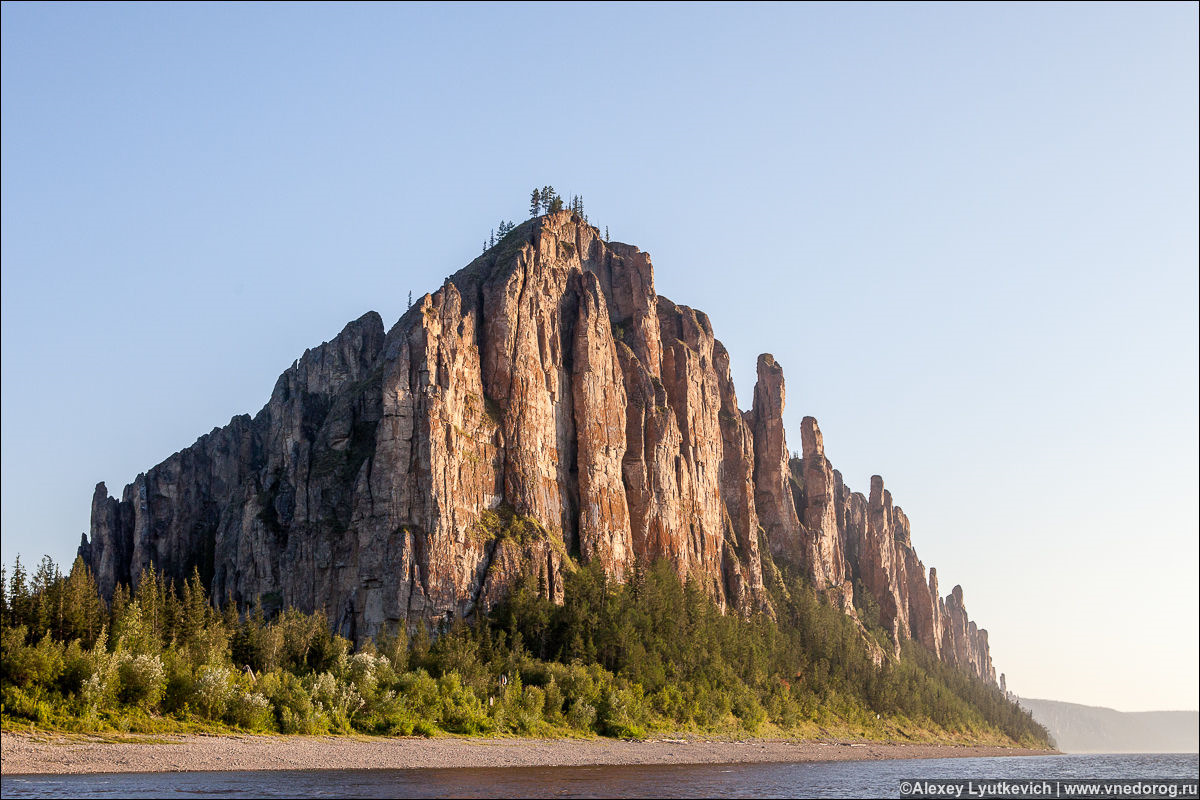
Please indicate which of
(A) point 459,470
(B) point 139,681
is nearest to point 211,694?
(B) point 139,681

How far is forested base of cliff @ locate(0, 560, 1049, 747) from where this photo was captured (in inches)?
3465

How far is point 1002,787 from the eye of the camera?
317 feet

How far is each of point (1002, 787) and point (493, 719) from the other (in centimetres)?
4884

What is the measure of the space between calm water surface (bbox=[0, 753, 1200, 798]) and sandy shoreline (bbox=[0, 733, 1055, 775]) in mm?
3035

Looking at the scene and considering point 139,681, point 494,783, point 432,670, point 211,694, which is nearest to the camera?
point 494,783

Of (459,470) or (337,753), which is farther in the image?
(459,470)

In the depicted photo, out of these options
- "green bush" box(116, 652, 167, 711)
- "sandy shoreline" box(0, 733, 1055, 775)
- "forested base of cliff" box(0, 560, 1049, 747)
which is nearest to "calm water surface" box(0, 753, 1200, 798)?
"sandy shoreline" box(0, 733, 1055, 775)

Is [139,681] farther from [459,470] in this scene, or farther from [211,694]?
[459,470]

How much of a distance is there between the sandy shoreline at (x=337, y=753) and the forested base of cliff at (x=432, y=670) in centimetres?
394

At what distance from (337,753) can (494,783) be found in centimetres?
1910

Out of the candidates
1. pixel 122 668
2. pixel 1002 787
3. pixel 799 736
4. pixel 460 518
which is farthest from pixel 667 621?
pixel 122 668

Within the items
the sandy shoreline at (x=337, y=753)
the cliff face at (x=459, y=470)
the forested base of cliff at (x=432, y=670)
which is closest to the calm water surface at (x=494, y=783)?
the sandy shoreline at (x=337, y=753)

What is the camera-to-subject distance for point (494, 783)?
248 feet

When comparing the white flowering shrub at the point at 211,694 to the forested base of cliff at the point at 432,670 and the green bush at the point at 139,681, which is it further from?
the green bush at the point at 139,681
